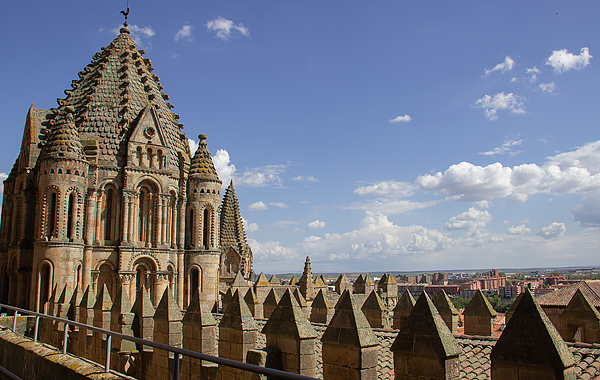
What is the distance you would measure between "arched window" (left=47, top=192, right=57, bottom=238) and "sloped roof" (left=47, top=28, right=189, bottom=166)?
11.0 feet

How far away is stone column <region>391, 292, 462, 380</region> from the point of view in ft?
24.5

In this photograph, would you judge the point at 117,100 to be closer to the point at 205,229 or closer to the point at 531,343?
the point at 205,229

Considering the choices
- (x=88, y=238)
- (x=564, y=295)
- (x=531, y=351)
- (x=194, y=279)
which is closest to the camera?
(x=531, y=351)

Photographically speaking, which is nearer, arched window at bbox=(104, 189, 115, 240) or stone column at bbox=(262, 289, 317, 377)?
stone column at bbox=(262, 289, 317, 377)

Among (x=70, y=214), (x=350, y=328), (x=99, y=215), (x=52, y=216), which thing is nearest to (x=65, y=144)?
(x=70, y=214)

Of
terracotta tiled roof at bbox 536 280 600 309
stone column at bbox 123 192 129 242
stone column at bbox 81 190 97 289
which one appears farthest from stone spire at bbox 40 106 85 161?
terracotta tiled roof at bbox 536 280 600 309

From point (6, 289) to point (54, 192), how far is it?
8438 millimetres

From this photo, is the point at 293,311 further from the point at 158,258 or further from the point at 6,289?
the point at 6,289

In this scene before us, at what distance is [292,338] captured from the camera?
986cm

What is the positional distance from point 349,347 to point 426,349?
152 cm

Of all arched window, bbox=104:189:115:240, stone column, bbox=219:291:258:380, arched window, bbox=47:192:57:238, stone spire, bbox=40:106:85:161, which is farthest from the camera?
arched window, bbox=104:189:115:240

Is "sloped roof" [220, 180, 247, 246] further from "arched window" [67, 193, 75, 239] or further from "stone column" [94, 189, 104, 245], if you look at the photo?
"arched window" [67, 193, 75, 239]

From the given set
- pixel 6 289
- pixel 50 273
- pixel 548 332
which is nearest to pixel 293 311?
pixel 548 332

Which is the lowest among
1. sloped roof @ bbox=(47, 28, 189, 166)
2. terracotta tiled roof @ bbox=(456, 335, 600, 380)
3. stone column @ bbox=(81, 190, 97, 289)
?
terracotta tiled roof @ bbox=(456, 335, 600, 380)
